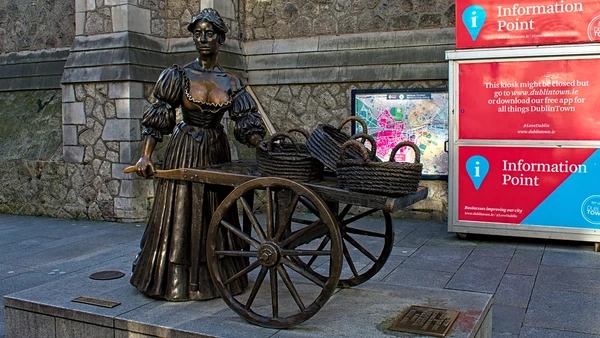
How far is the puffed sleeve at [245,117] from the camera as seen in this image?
4289 mm

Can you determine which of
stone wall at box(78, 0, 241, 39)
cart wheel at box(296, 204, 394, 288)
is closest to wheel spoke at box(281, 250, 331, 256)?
cart wheel at box(296, 204, 394, 288)

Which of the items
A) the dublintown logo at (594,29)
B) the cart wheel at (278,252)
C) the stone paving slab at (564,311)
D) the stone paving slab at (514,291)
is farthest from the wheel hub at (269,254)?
the dublintown logo at (594,29)

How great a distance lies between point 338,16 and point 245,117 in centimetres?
555

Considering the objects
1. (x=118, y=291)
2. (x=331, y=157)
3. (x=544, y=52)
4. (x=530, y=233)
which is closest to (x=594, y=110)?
(x=544, y=52)

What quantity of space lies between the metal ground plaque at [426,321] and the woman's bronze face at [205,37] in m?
2.10

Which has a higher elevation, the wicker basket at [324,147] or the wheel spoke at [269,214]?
the wicker basket at [324,147]

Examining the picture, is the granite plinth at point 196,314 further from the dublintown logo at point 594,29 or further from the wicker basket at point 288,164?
the dublintown logo at point 594,29

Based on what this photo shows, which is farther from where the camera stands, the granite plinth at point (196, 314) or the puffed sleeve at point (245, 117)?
the puffed sleeve at point (245, 117)

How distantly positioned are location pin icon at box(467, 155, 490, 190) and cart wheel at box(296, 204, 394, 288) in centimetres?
128

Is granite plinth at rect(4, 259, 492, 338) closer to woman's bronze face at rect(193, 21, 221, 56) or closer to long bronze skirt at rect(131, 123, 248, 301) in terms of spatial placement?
long bronze skirt at rect(131, 123, 248, 301)

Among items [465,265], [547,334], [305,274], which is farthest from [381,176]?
[465,265]

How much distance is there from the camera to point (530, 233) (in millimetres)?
7047

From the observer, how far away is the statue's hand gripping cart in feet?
22.2

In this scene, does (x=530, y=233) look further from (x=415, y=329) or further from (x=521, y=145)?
(x=415, y=329)
